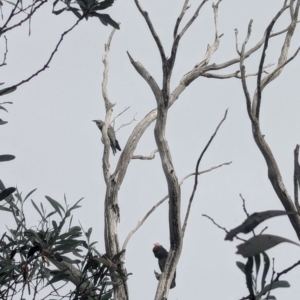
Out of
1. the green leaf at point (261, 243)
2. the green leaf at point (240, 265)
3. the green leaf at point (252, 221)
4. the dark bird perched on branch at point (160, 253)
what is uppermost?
the dark bird perched on branch at point (160, 253)

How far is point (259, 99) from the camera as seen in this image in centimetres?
259

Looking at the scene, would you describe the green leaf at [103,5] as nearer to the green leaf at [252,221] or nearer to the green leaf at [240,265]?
the green leaf at [240,265]

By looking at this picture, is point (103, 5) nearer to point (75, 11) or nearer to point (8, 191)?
point (75, 11)

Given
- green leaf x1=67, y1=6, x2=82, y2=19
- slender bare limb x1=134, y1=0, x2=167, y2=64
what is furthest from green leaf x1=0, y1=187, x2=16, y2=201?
slender bare limb x1=134, y1=0, x2=167, y2=64

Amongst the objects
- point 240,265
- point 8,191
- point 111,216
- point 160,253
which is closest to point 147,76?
point 111,216

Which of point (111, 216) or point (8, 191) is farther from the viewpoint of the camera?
point (111, 216)

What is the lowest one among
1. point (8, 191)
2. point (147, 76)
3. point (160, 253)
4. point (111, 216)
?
point (8, 191)

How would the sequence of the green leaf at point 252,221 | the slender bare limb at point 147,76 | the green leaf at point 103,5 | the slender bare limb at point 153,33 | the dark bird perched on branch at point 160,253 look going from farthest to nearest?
the dark bird perched on branch at point 160,253 → the slender bare limb at point 147,76 → the slender bare limb at point 153,33 → the green leaf at point 103,5 → the green leaf at point 252,221

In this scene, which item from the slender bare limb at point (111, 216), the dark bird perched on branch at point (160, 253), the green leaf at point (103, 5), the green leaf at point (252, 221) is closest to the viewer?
the green leaf at point (252, 221)

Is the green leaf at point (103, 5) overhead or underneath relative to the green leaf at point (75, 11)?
underneath

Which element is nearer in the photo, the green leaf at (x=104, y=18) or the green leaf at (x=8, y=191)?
the green leaf at (x=8, y=191)

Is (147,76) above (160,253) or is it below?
below

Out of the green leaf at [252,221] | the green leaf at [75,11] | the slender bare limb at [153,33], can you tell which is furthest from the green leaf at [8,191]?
the slender bare limb at [153,33]

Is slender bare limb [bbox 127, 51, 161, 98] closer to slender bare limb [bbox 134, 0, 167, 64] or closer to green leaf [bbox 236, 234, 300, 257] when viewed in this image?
slender bare limb [bbox 134, 0, 167, 64]
